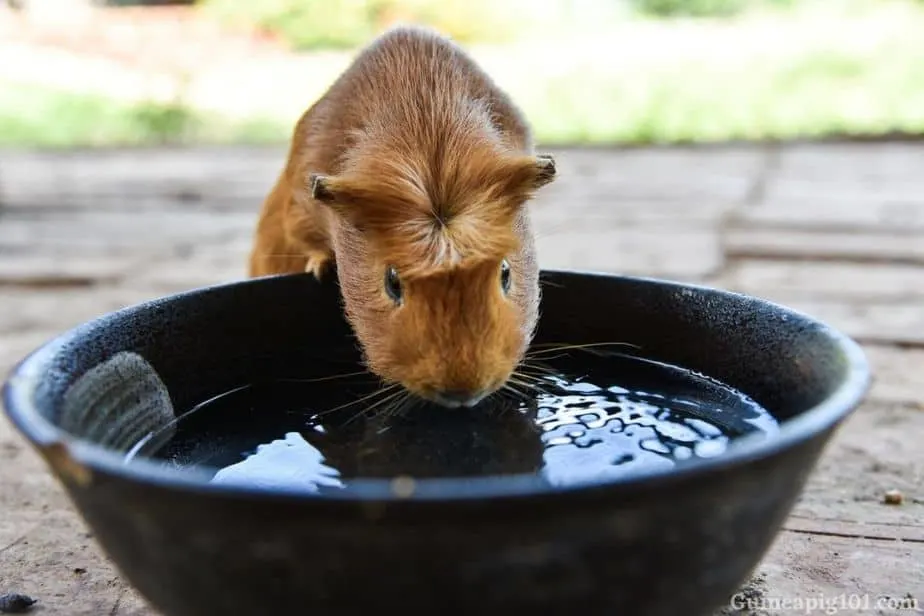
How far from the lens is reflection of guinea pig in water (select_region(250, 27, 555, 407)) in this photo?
1.89m

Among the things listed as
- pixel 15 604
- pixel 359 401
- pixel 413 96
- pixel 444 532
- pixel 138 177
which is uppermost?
pixel 413 96

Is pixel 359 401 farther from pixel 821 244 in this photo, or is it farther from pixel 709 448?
pixel 821 244

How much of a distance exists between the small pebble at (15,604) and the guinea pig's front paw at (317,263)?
976 mm

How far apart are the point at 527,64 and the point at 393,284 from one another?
11.2m

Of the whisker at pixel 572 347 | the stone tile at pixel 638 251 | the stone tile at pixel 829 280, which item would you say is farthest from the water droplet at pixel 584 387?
the stone tile at pixel 638 251

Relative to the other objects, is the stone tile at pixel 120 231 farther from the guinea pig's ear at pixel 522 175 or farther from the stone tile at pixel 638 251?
the guinea pig's ear at pixel 522 175

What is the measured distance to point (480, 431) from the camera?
6.51ft

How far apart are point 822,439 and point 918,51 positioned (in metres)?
11.5

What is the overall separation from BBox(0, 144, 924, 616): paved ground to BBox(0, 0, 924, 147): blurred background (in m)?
1.49

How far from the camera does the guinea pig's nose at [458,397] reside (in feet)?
6.14

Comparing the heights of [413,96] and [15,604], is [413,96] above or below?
above

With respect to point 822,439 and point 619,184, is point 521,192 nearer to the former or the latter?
point 822,439

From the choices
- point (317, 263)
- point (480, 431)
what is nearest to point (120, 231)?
point (317, 263)

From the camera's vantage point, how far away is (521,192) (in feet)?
7.00
